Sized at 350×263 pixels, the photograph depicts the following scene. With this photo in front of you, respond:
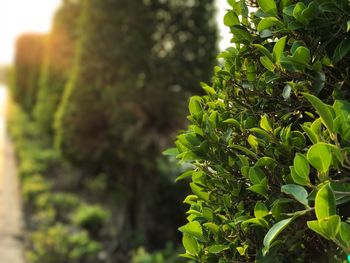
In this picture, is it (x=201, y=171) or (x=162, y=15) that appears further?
(x=162, y=15)

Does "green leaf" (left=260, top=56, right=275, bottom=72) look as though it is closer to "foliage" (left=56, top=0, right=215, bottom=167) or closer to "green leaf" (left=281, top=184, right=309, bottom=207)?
"green leaf" (left=281, top=184, right=309, bottom=207)

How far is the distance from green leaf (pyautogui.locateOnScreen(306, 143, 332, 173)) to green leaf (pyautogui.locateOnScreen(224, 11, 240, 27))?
686 mm

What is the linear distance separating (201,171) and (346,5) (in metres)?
0.76

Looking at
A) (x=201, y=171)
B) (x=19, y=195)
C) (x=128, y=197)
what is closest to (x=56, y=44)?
(x=19, y=195)

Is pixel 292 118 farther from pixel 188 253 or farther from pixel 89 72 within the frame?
pixel 89 72

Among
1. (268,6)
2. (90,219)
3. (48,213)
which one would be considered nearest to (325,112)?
(268,6)

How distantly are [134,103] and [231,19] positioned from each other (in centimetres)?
512

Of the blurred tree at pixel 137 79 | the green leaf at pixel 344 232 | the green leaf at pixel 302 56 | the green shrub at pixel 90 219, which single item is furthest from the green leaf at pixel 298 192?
the green shrub at pixel 90 219

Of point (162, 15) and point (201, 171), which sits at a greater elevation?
point (162, 15)

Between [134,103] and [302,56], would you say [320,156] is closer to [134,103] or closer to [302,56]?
[302,56]

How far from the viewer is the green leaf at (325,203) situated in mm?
1176

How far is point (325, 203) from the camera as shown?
3.87ft

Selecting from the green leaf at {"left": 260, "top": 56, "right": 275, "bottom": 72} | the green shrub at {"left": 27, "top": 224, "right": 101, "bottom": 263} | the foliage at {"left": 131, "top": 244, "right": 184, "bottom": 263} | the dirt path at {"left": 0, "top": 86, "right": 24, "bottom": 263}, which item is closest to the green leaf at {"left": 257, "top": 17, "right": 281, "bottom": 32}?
the green leaf at {"left": 260, "top": 56, "right": 275, "bottom": 72}

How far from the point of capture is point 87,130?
7.55 m
